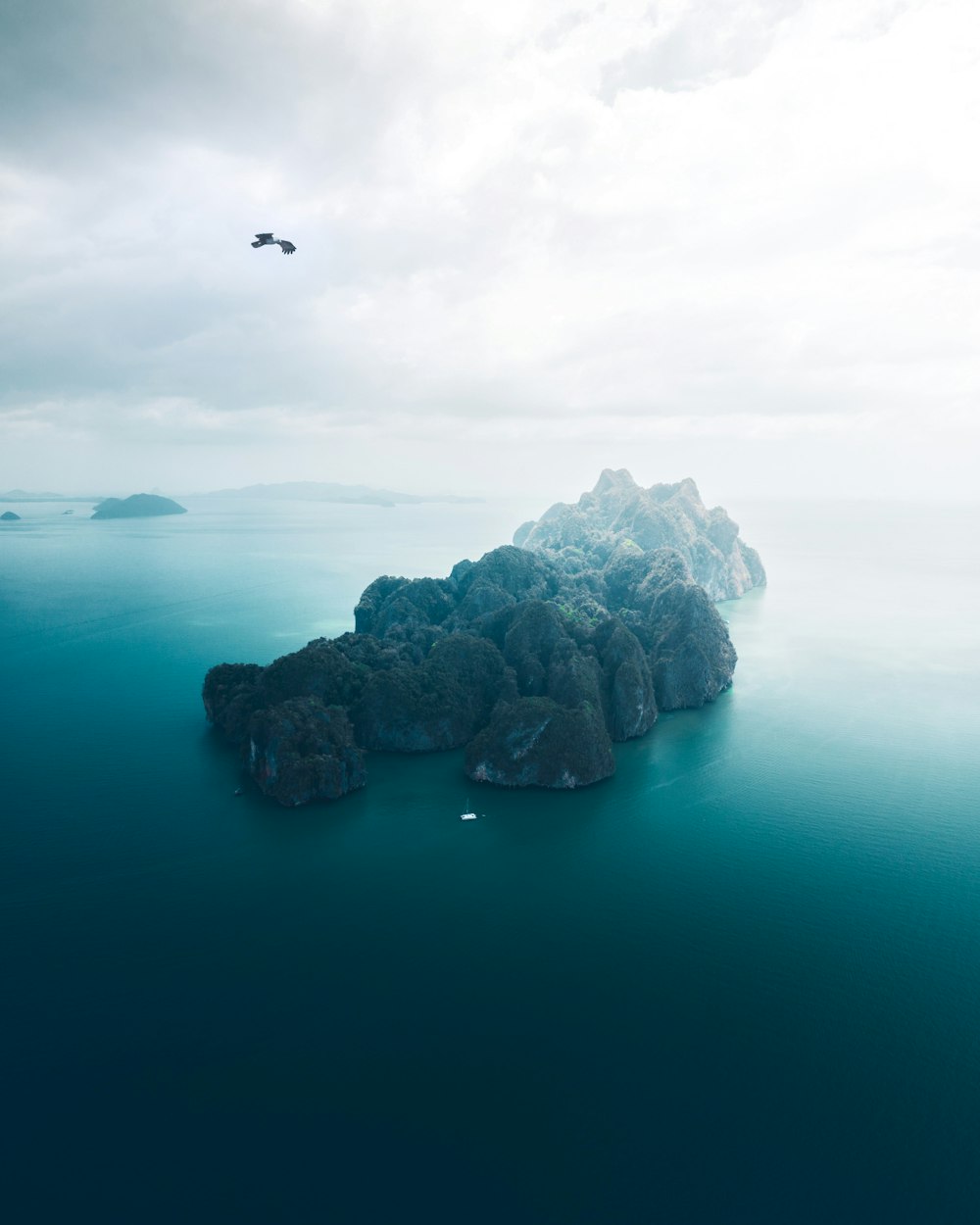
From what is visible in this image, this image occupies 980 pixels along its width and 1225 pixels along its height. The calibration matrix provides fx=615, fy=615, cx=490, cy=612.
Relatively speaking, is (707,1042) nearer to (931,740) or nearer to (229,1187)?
(229,1187)

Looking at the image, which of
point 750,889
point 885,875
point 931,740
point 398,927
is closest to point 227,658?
point 398,927

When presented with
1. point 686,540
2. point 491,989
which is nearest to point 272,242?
point 491,989

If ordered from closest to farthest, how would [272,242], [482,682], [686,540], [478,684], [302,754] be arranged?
[272,242] < [302,754] < [478,684] < [482,682] < [686,540]

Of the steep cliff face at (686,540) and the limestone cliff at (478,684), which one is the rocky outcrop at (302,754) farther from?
the steep cliff face at (686,540)

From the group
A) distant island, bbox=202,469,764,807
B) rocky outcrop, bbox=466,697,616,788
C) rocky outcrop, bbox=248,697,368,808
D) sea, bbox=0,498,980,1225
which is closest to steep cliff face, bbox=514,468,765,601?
distant island, bbox=202,469,764,807

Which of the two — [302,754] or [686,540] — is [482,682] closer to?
[302,754]

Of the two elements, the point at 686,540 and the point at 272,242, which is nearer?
the point at 272,242

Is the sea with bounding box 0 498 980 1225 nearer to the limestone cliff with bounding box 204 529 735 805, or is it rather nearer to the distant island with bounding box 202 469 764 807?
the limestone cliff with bounding box 204 529 735 805
